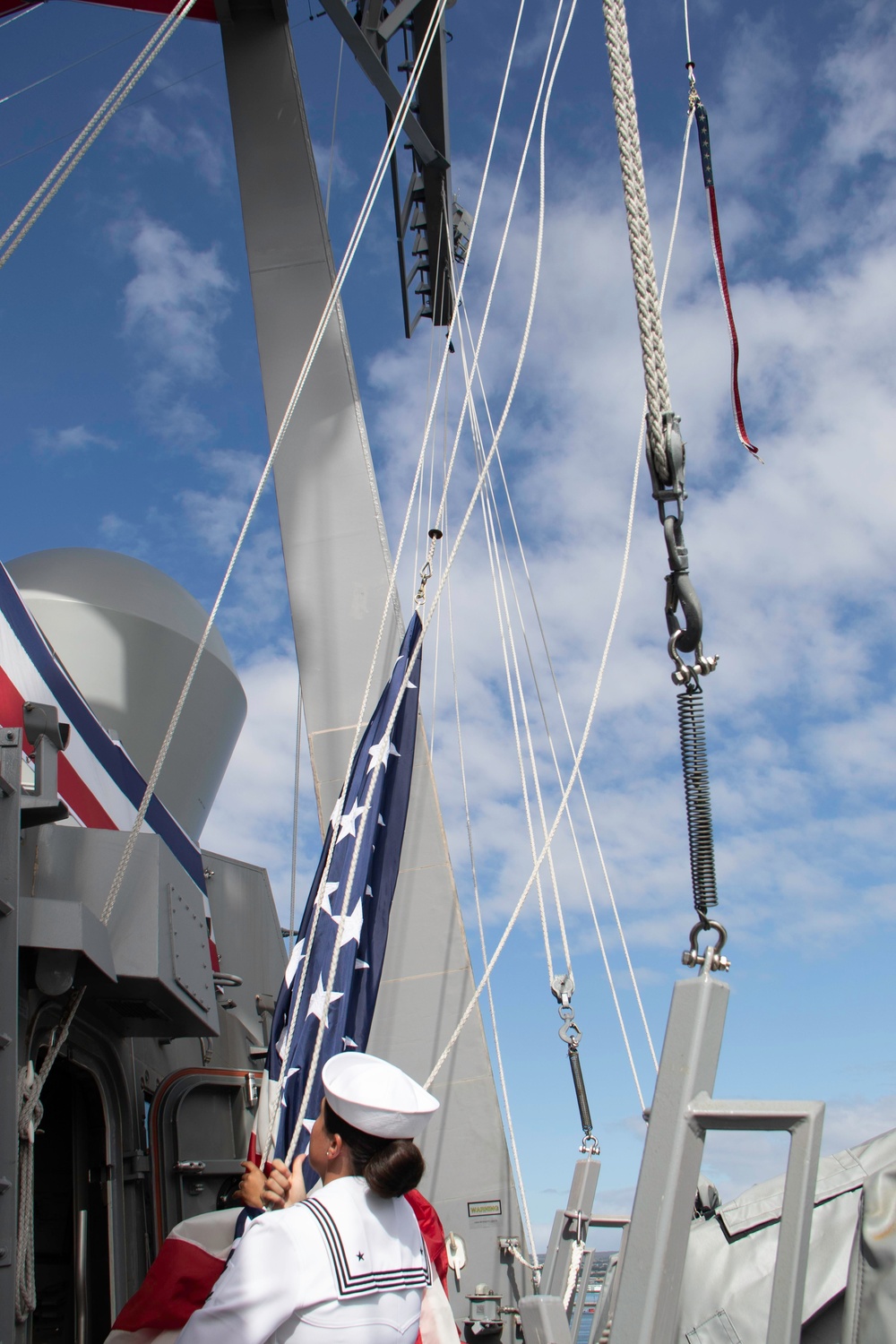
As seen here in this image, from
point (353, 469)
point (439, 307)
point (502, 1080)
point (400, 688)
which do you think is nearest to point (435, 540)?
point (400, 688)

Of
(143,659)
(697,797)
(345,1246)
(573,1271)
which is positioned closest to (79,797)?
(573,1271)

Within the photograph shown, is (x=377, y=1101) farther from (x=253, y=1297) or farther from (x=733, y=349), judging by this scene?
(x=733, y=349)

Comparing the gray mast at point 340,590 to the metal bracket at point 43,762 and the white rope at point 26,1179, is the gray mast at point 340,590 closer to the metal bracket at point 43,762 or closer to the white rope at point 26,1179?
the white rope at point 26,1179

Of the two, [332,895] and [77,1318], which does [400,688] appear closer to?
[332,895]

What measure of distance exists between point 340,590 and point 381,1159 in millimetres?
5500

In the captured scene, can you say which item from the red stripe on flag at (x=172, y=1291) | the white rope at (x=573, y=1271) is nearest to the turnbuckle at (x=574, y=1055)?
the white rope at (x=573, y=1271)

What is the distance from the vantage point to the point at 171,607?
10414 millimetres

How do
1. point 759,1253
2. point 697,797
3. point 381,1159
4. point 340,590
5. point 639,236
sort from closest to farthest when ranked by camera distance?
point 381,1159
point 697,797
point 639,236
point 759,1253
point 340,590

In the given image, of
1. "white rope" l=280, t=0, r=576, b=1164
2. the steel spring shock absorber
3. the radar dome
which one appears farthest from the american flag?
the radar dome

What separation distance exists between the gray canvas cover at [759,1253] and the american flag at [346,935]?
4.74 ft

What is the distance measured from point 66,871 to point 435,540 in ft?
6.82

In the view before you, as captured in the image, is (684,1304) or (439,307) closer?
(684,1304)

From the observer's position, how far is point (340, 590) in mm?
6992

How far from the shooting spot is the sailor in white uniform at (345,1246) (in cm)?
144
